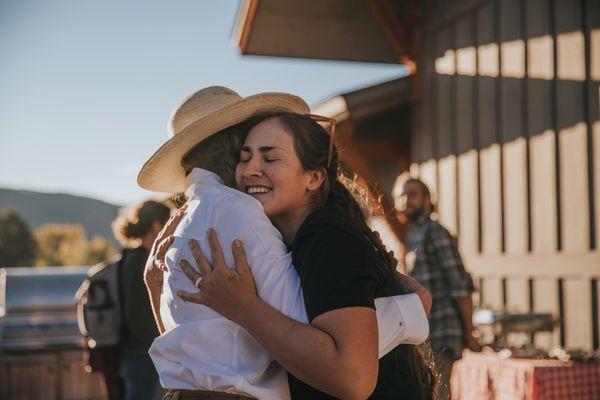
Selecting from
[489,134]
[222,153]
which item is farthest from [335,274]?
[489,134]

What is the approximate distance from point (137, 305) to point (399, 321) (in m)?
3.49

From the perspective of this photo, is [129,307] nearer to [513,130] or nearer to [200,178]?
[200,178]

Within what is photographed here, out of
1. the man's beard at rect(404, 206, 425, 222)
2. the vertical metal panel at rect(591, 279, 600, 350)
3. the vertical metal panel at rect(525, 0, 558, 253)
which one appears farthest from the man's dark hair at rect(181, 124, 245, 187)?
the vertical metal panel at rect(525, 0, 558, 253)

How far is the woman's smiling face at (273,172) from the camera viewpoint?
6.84 ft

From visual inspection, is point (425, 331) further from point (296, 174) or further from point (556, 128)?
point (556, 128)

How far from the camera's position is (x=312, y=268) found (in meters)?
1.77

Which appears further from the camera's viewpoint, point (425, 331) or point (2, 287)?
point (2, 287)

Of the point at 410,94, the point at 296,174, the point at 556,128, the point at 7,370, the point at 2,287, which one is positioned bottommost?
the point at 7,370

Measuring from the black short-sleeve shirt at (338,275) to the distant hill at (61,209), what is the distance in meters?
113

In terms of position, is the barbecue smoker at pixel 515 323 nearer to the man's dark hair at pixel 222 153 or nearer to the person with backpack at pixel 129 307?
the person with backpack at pixel 129 307

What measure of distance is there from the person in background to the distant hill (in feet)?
358

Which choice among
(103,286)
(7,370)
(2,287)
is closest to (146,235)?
(103,286)

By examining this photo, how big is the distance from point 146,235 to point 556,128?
327 cm

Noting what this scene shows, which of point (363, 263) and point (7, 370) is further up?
point (363, 263)
